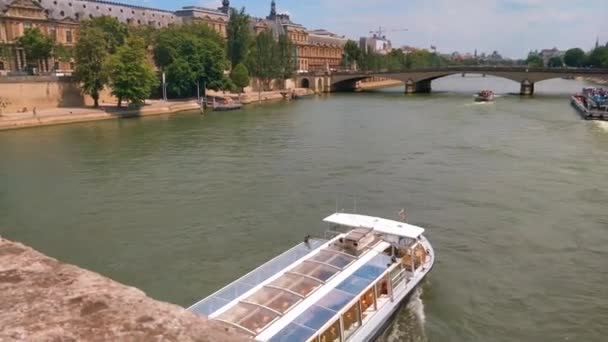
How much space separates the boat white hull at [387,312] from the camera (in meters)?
9.76

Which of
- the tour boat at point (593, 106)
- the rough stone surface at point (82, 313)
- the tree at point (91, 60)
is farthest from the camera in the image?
the tree at point (91, 60)

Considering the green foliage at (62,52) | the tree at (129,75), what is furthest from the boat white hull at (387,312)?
the green foliage at (62,52)

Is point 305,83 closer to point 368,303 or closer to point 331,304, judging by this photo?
point 368,303

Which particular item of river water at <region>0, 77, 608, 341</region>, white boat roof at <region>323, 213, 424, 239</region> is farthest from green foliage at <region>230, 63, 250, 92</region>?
white boat roof at <region>323, 213, 424, 239</region>

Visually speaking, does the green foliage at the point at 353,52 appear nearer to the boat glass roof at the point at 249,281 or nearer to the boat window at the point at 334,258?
the boat glass roof at the point at 249,281

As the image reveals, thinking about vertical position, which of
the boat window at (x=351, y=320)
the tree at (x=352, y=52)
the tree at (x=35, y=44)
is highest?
the tree at (x=352, y=52)

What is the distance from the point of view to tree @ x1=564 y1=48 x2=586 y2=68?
15135 centimetres

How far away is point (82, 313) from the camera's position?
308cm

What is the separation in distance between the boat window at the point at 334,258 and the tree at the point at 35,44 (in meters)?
59.8

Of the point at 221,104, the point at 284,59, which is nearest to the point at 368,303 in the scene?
the point at 221,104

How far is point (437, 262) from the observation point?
46.4 ft

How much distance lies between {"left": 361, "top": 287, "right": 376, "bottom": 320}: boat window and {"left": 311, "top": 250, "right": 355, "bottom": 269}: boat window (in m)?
0.83

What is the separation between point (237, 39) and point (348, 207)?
63.4m

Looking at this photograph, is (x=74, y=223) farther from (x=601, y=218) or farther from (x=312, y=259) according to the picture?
(x=601, y=218)
